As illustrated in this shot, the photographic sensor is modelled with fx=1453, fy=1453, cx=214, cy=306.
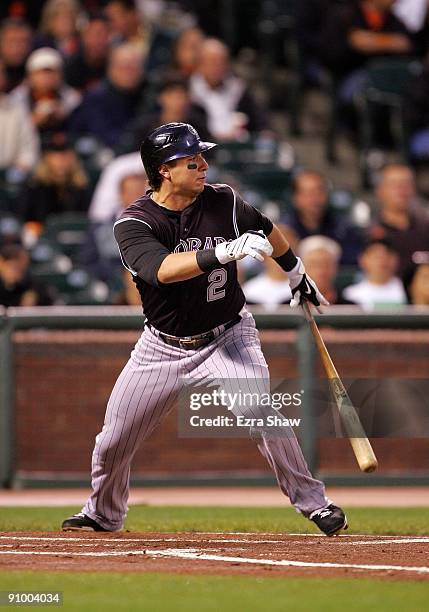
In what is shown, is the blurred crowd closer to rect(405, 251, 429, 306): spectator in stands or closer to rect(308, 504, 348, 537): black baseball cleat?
rect(405, 251, 429, 306): spectator in stands

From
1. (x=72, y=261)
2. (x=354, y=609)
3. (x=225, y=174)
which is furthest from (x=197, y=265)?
(x=225, y=174)

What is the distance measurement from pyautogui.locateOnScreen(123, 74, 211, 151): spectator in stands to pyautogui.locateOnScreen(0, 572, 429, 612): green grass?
674 centimetres

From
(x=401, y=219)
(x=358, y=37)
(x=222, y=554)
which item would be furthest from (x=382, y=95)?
(x=222, y=554)

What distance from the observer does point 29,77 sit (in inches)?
490

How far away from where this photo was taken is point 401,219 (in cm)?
1129

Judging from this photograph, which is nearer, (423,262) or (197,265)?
(197,265)

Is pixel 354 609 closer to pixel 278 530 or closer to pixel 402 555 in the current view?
pixel 402 555

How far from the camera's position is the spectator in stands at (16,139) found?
11.9m

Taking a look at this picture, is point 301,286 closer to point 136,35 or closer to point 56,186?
point 56,186

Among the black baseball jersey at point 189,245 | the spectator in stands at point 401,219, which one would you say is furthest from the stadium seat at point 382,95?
the black baseball jersey at point 189,245

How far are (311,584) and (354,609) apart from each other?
556 mm

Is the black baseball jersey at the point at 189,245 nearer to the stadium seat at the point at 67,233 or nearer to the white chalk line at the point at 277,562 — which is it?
the white chalk line at the point at 277,562

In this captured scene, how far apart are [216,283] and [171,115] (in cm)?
553

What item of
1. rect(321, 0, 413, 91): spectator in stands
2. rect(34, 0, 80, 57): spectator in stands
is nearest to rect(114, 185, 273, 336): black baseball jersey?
rect(321, 0, 413, 91): spectator in stands
